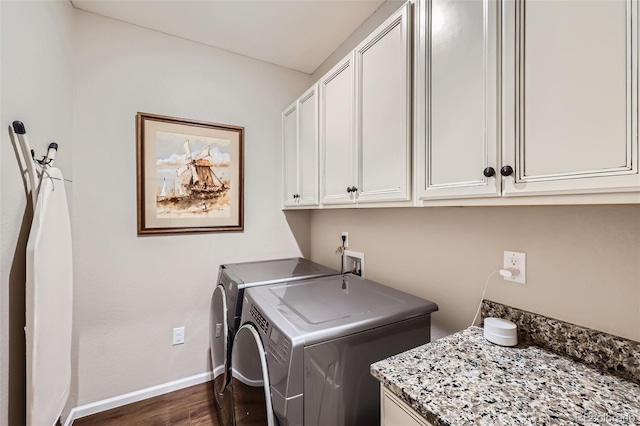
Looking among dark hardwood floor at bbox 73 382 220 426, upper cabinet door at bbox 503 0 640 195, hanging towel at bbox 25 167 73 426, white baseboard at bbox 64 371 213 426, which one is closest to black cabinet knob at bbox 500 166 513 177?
upper cabinet door at bbox 503 0 640 195

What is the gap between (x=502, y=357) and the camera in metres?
0.91

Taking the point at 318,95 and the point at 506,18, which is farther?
the point at 318,95

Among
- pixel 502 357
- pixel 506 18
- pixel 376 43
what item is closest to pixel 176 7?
pixel 376 43

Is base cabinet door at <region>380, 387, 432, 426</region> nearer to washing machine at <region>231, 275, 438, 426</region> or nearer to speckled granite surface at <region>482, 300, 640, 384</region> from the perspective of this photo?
washing machine at <region>231, 275, 438, 426</region>

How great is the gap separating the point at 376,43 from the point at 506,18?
0.59 metres

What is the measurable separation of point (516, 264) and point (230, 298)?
1408mm

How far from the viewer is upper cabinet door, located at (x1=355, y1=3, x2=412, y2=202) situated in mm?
1096

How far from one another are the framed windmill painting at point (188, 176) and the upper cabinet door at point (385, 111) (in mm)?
1223

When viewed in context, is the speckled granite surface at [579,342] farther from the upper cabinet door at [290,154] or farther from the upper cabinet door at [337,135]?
the upper cabinet door at [290,154]

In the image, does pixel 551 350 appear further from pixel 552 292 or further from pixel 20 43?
pixel 20 43

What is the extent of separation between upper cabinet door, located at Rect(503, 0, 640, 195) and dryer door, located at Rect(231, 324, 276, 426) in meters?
1.01

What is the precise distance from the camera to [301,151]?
78.0 inches

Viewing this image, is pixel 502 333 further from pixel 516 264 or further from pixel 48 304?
pixel 48 304

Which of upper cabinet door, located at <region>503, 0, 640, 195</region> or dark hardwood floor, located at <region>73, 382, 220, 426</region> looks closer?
upper cabinet door, located at <region>503, 0, 640, 195</region>
